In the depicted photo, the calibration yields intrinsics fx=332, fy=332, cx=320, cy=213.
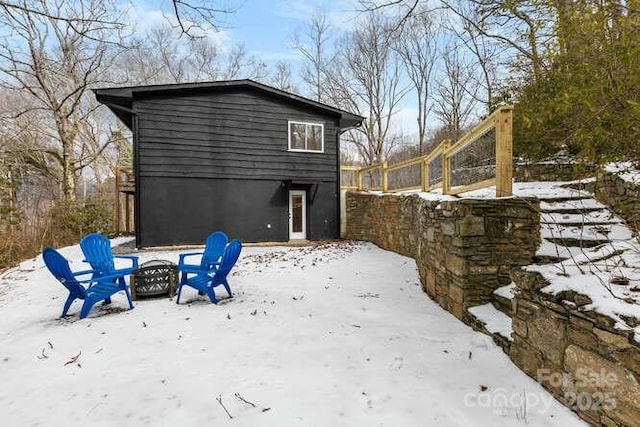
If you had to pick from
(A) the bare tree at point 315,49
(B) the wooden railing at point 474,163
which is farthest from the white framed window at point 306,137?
(A) the bare tree at point 315,49

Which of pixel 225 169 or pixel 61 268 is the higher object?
pixel 225 169

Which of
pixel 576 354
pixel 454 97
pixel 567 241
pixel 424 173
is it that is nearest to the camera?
pixel 576 354

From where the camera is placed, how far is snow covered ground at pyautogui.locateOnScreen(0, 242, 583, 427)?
6.50 ft

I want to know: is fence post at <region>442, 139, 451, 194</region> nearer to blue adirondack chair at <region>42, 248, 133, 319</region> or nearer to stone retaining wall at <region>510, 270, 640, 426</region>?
stone retaining wall at <region>510, 270, 640, 426</region>

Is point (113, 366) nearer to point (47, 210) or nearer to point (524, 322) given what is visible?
point (524, 322)

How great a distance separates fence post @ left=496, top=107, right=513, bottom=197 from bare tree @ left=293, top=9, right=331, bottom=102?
63.3 ft

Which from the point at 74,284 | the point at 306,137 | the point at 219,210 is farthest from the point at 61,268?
the point at 306,137

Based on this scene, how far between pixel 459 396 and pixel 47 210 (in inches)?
471

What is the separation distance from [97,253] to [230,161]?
6.15 m

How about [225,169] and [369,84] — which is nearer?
[225,169]

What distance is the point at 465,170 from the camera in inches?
174

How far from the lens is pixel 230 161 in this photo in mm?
10234

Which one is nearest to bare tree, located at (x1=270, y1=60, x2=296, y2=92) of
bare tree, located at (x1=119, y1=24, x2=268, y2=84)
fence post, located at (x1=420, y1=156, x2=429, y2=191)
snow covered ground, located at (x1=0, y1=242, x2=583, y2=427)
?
bare tree, located at (x1=119, y1=24, x2=268, y2=84)

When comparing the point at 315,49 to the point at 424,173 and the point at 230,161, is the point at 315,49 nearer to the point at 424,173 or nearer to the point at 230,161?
the point at 230,161
